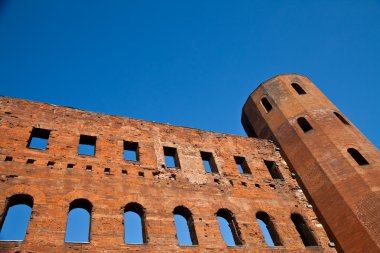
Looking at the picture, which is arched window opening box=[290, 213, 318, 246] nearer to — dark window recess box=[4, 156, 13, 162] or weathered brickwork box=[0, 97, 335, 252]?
weathered brickwork box=[0, 97, 335, 252]

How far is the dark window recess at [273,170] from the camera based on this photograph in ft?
45.2

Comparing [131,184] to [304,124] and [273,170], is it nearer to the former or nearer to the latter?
[273,170]

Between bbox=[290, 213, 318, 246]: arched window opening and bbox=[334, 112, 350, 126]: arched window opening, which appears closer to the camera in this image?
bbox=[290, 213, 318, 246]: arched window opening

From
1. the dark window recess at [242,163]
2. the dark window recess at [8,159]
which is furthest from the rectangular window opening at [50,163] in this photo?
the dark window recess at [242,163]

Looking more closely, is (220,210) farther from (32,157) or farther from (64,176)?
(32,157)

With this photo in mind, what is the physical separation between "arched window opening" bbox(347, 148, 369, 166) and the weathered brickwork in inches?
141

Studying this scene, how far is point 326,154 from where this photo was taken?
1488cm

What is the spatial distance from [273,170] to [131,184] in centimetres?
677

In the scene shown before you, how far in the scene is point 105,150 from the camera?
438 inches

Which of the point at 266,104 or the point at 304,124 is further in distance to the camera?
the point at 266,104

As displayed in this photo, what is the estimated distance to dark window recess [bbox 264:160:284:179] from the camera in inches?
543

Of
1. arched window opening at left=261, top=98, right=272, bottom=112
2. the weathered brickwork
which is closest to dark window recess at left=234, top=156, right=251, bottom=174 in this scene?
the weathered brickwork

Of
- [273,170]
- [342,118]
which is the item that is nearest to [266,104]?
[342,118]

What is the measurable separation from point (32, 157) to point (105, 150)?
2.32m
